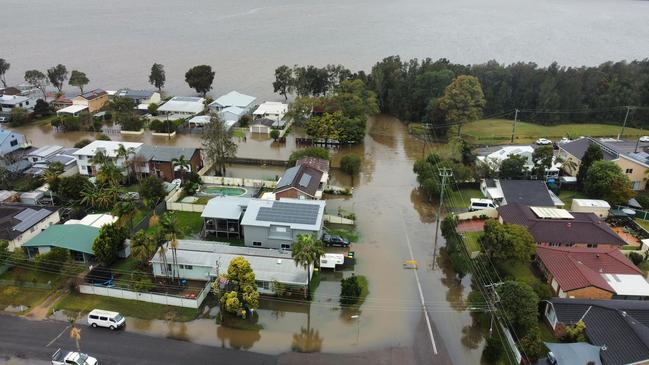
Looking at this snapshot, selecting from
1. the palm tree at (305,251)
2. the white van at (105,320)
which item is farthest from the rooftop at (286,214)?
the white van at (105,320)

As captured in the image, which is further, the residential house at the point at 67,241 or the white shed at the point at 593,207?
the white shed at the point at 593,207

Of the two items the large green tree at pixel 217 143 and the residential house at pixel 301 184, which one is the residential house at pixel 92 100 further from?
the residential house at pixel 301 184

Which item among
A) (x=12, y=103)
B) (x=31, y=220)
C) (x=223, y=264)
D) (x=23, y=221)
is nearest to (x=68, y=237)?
(x=31, y=220)

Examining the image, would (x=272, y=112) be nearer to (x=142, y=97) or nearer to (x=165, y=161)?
(x=142, y=97)

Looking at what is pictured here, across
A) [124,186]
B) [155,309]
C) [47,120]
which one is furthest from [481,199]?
[47,120]

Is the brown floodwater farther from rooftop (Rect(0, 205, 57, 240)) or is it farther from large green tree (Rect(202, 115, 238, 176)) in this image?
rooftop (Rect(0, 205, 57, 240))
